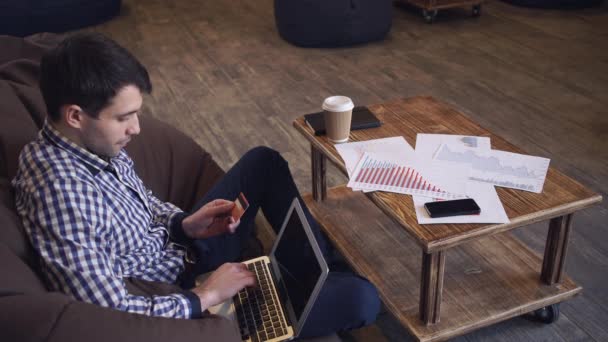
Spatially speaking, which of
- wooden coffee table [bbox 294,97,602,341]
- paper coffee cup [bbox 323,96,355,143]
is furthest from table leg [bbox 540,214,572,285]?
paper coffee cup [bbox 323,96,355,143]

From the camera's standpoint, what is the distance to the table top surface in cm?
140

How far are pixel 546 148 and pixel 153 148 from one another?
1.76 meters

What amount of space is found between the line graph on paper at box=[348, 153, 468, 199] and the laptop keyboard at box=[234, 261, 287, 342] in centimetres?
38

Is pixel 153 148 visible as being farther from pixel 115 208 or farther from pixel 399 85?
pixel 399 85

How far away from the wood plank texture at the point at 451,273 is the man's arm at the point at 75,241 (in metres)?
0.78

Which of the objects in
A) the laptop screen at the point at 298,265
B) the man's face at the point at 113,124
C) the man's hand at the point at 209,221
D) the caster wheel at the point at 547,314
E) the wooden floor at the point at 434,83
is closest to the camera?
the man's face at the point at 113,124

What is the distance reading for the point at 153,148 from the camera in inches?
75.3

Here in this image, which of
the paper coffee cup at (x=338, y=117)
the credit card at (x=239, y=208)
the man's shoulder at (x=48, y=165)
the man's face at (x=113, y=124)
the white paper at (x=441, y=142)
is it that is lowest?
the credit card at (x=239, y=208)

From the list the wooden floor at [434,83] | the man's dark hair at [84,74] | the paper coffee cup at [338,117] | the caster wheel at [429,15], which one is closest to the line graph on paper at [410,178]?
the paper coffee cup at [338,117]

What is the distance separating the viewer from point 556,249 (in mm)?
1613

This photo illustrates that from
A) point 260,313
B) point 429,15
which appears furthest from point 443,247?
point 429,15

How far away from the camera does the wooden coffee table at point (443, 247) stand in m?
1.47

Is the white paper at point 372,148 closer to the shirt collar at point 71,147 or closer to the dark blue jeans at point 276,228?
the dark blue jeans at point 276,228

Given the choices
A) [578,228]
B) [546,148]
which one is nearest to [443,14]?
[546,148]
